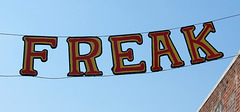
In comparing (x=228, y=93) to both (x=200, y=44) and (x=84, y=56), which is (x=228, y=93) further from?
(x=84, y=56)

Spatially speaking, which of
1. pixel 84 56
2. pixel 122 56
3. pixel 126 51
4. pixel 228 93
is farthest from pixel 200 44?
pixel 84 56

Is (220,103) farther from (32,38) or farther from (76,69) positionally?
(32,38)

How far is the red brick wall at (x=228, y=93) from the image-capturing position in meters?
12.4

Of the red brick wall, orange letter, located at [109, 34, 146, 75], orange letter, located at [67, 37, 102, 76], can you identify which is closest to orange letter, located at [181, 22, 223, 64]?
the red brick wall

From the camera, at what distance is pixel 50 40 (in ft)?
42.3

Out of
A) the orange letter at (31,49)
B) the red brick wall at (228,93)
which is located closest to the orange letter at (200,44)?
the red brick wall at (228,93)

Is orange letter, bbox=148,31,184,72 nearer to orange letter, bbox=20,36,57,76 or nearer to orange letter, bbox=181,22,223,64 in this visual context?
orange letter, bbox=181,22,223,64

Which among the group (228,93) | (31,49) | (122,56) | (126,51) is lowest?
(228,93)

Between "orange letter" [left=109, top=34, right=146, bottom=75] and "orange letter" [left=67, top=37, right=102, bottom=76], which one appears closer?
"orange letter" [left=109, top=34, right=146, bottom=75]

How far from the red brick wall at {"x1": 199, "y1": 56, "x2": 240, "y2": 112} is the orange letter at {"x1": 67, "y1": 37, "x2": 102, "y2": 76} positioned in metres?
3.52

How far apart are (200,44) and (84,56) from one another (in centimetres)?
315

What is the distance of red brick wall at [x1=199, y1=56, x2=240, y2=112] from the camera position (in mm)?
12406

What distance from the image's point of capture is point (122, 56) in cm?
1287

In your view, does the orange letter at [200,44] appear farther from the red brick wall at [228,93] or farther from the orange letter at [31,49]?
the orange letter at [31,49]
